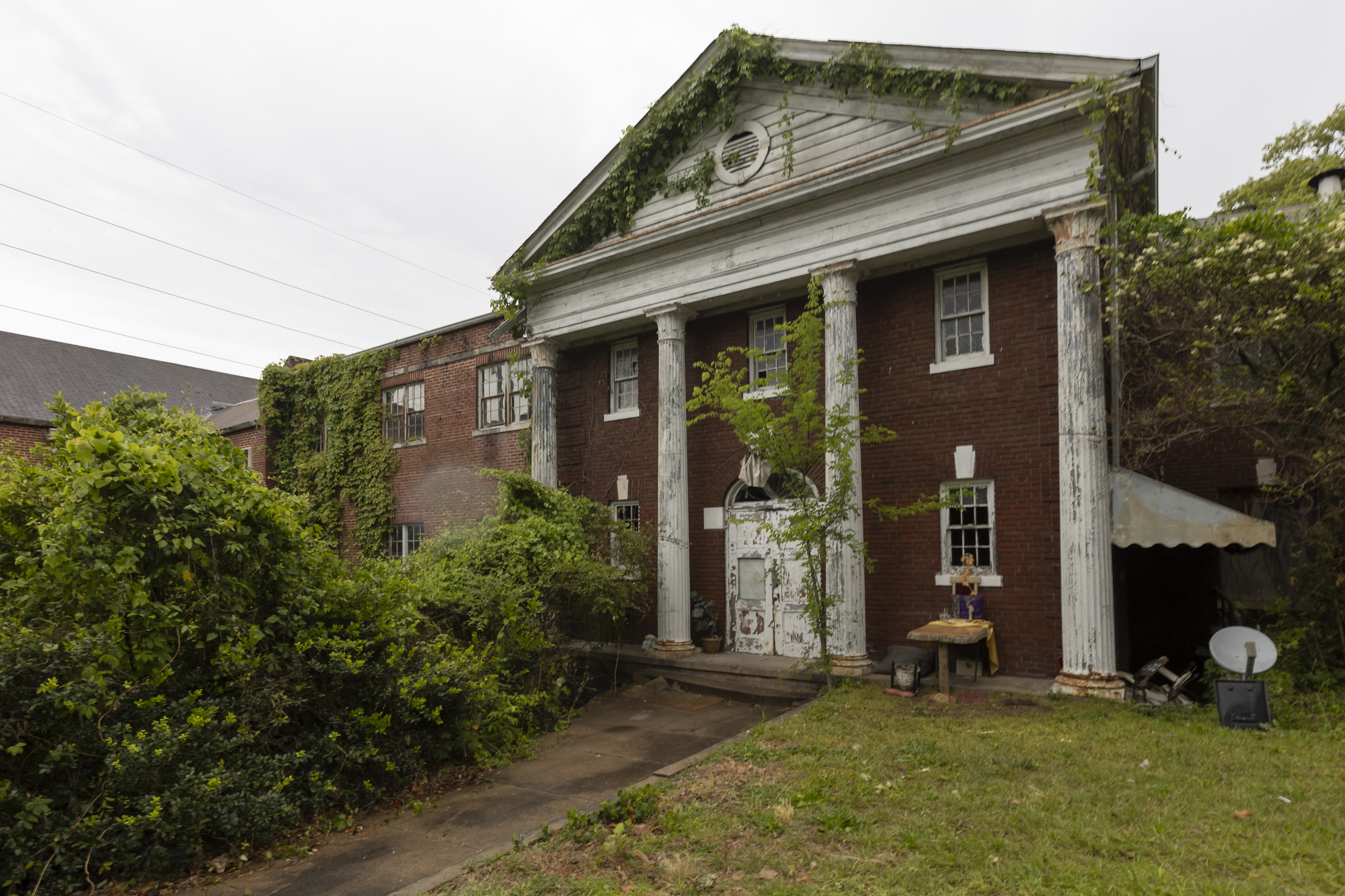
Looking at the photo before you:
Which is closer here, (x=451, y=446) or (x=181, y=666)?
(x=181, y=666)

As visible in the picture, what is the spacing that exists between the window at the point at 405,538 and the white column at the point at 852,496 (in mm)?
11503

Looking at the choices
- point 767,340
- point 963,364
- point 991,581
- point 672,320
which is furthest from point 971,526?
point 672,320

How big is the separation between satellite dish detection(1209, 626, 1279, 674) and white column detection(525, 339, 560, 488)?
1076 cm

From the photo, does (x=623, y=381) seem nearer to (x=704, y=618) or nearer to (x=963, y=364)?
(x=704, y=618)

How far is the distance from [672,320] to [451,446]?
7.81 metres

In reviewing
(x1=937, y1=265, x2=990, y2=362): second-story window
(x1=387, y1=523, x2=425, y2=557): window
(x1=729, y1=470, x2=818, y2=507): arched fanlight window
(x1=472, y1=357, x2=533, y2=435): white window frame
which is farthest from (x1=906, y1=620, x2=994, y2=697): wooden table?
(x1=387, y1=523, x2=425, y2=557): window

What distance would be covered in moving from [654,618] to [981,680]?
5823 mm

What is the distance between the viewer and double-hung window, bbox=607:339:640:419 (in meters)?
15.2

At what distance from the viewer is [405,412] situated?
2022 cm

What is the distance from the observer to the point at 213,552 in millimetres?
6039

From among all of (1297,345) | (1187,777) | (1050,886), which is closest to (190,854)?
(1050,886)

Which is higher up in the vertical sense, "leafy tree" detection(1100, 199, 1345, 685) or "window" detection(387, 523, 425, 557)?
"leafy tree" detection(1100, 199, 1345, 685)

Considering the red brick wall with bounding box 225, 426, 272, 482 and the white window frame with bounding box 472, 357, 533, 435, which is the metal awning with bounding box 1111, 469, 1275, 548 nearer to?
the white window frame with bounding box 472, 357, 533, 435

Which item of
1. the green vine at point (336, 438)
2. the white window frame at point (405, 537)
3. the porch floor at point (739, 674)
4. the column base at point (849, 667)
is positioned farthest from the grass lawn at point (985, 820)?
the green vine at point (336, 438)
